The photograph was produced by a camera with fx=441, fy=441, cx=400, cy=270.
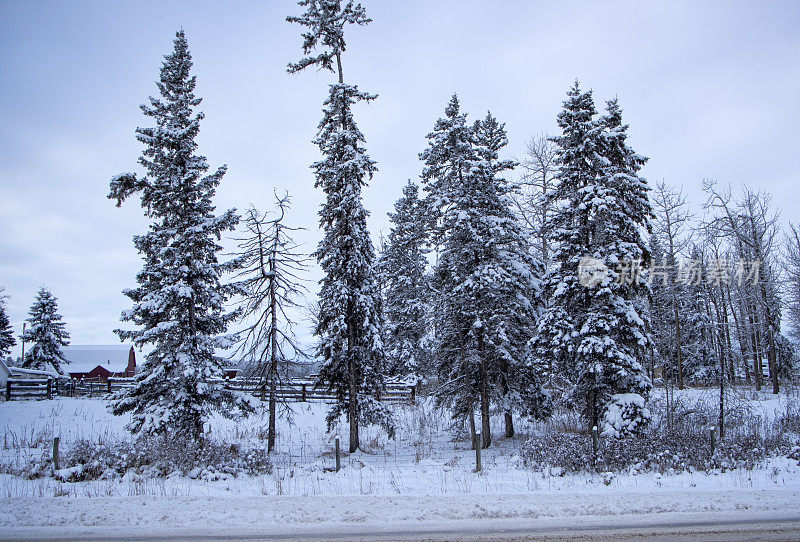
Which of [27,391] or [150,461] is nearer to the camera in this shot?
[150,461]

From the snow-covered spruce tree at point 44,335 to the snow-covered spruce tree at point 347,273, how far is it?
1544 inches

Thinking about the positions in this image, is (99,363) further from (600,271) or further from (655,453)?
(655,453)

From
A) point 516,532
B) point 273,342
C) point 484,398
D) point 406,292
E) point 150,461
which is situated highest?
point 406,292

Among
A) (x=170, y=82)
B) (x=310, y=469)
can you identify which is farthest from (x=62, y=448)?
(x=170, y=82)

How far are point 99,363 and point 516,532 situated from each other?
85582 millimetres

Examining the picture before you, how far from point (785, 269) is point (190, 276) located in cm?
4182

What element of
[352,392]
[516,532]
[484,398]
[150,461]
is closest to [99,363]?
[352,392]

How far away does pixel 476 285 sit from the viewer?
61.1 ft

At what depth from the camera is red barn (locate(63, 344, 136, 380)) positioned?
62750 millimetres

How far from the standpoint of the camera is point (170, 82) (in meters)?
16.5

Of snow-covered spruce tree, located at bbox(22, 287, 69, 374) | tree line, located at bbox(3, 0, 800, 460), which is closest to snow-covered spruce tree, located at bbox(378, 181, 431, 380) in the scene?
tree line, located at bbox(3, 0, 800, 460)

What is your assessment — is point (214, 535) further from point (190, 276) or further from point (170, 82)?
point (170, 82)

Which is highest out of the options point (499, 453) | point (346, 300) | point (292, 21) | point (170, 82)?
point (292, 21)

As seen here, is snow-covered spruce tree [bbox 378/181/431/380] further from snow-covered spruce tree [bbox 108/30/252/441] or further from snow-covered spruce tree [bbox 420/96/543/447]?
snow-covered spruce tree [bbox 108/30/252/441]
